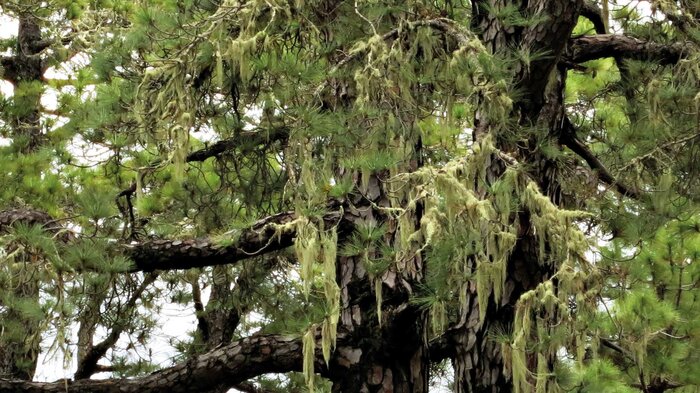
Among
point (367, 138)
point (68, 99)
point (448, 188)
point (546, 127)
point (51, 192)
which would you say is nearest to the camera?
point (448, 188)

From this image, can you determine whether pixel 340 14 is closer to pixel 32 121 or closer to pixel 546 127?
pixel 546 127

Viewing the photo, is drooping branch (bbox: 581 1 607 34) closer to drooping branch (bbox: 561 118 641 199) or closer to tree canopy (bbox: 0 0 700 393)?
tree canopy (bbox: 0 0 700 393)

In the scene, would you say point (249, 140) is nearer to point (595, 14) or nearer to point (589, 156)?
point (589, 156)

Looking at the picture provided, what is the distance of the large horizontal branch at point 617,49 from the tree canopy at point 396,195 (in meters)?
0.01

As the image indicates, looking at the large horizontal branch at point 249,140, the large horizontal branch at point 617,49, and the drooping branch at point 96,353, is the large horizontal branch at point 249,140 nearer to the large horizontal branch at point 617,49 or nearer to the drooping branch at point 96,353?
the large horizontal branch at point 617,49

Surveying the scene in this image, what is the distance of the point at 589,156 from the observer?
4.76m

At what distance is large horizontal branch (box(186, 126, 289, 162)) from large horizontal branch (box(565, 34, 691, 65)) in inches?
54.2

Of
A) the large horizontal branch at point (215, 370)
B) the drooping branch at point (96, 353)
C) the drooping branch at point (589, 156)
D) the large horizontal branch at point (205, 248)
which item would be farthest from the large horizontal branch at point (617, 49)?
the drooping branch at point (96, 353)

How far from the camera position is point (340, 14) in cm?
465

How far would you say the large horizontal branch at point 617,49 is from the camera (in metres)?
4.65

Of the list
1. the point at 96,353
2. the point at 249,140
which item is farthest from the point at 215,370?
the point at 96,353

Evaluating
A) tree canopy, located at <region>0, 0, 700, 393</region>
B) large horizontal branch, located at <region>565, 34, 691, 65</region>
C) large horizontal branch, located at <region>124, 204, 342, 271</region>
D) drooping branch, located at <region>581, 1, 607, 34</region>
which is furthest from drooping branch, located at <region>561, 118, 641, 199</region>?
large horizontal branch, located at <region>124, 204, 342, 271</region>

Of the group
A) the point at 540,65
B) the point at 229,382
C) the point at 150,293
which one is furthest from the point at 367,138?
the point at 150,293

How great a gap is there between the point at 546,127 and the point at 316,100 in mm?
990
